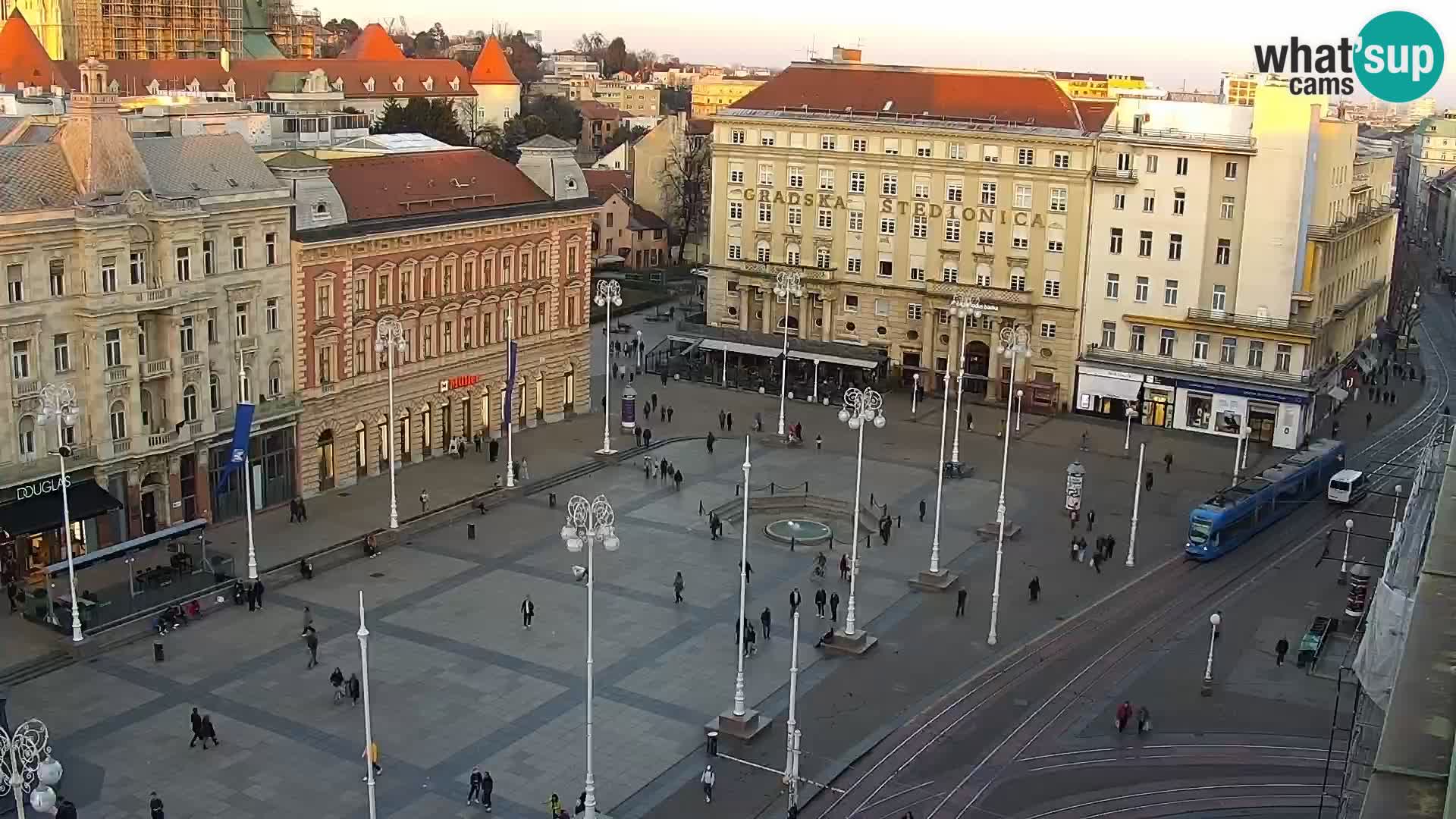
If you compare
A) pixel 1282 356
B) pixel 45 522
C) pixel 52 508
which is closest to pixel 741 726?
pixel 45 522

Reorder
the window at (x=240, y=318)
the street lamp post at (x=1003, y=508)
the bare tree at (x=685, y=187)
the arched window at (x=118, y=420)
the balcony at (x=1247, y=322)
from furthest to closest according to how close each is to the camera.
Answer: the bare tree at (x=685, y=187) → the balcony at (x=1247, y=322) → the window at (x=240, y=318) → the arched window at (x=118, y=420) → the street lamp post at (x=1003, y=508)

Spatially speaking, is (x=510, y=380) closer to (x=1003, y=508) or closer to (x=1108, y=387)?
(x=1003, y=508)

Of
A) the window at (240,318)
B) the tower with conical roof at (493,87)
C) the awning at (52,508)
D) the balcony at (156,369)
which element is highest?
the tower with conical roof at (493,87)

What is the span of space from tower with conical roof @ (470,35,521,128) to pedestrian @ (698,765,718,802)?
15669 cm

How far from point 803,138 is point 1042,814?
6178 centimetres

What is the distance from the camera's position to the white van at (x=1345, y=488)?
6900cm

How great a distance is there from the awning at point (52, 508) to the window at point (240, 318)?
9474mm

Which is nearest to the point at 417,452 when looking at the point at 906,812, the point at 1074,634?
the point at 1074,634

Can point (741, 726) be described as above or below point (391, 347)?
below

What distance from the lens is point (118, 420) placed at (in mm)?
56094

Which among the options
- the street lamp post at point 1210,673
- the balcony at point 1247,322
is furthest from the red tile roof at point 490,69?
the street lamp post at point 1210,673

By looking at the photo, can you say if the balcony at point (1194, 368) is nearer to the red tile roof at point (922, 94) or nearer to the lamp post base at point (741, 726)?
the red tile roof at point (922, 94)

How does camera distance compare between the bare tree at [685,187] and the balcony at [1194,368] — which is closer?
the balcony at [1194,368]

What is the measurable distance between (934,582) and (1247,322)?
3464cm
